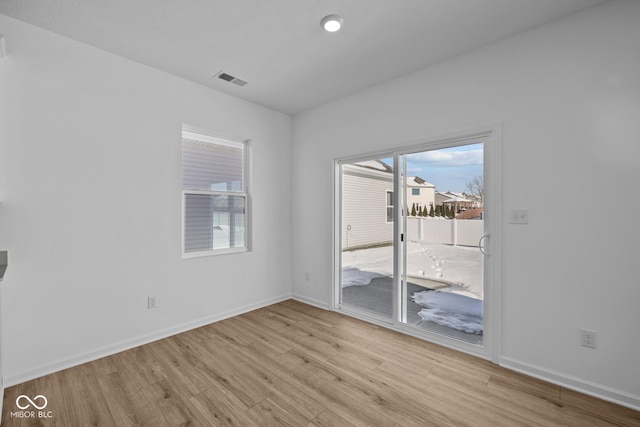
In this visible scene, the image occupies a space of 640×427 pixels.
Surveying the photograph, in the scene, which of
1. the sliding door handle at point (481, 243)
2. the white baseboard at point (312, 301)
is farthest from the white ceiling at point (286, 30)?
the white baseboard at point (312, 301)

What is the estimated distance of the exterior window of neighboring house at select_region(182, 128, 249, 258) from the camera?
3285 millimetres

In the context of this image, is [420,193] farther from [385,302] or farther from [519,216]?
[385,302]

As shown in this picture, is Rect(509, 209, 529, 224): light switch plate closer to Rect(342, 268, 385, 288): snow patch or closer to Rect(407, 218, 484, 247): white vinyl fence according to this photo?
Rect(407, 218, 484, 247): white vinyl fence

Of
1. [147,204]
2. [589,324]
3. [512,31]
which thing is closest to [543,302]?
[589,324]

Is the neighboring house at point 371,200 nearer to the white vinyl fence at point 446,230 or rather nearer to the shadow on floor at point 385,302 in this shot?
the white vinyl fence at point 446,230

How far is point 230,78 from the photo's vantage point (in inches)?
124

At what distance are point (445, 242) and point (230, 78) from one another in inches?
116

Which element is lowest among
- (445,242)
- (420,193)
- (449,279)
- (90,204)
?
(449,279)

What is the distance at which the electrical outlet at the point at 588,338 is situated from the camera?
205 centimetres

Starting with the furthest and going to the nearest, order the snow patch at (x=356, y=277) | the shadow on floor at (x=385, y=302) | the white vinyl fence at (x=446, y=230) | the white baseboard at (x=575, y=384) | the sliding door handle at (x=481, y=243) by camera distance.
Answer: the snow patch at (x=356, y=277)
the shadow on floor at (x=385, y=302)
the white vinyl fence at (x=446, y=230)
the sliding door handle at (x=481, y=243)
the white baseboard at (x=575, y=384)

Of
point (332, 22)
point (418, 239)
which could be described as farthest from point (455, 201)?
point (332, 22)

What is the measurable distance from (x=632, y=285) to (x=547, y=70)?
1.70 m

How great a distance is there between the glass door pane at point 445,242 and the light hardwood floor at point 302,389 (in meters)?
0.34

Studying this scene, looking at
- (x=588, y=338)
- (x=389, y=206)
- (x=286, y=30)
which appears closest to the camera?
(x=588, y=338)
